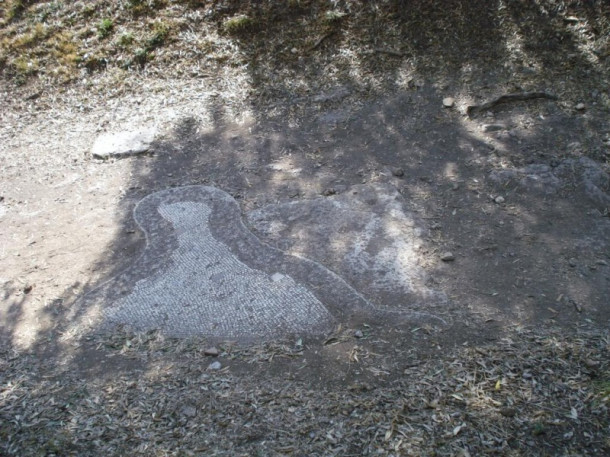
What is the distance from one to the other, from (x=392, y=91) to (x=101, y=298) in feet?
12.1

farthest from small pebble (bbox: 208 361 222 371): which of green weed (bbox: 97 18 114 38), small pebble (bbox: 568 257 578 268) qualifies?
green weed (bbox: 97 18 114 38)

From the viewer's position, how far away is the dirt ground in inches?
104

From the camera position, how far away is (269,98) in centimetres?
590

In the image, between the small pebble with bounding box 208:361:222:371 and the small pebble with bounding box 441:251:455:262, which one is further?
the small pebble with bounding box 441:251:455:262

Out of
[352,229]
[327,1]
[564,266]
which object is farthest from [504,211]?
[327,1]

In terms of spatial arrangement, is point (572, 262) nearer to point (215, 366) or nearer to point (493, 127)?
point (493, 127)

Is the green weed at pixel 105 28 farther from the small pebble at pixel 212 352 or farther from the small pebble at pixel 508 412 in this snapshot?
the small pebble at pixel 508 412

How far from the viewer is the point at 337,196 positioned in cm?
448

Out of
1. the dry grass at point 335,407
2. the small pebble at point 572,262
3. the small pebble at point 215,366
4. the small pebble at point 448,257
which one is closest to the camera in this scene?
the dry grass at point 335,407

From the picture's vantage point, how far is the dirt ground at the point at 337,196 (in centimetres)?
263

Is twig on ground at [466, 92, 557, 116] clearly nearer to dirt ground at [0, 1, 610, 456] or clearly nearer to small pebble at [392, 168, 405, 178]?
dirt ground at [0, 1, 610, 456]

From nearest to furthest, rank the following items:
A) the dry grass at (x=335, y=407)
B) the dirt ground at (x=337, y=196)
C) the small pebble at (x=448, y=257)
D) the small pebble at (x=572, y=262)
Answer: the dry grass at (x=335, y=407) < the dirt ground at (x=337, y=196) < the small pebble at (x=572, y=262) < the small pebble at (x=448, y=257)

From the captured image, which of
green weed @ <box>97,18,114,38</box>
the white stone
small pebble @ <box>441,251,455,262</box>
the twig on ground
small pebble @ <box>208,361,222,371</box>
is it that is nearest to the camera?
small pebble @ <box>208,361,222,371</box>

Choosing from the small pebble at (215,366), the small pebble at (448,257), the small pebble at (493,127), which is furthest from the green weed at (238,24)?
the small pebble at (215,366)
